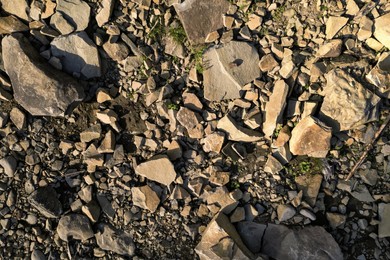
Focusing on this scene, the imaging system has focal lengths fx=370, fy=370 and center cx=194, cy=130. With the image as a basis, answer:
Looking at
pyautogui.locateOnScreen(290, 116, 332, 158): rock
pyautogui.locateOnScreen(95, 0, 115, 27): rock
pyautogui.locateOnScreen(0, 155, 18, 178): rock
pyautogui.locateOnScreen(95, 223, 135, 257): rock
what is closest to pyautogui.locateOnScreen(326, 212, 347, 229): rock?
pyautogui.locateOnScreen(290, 116, 332, 158): rock

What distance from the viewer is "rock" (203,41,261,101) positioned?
4141mm

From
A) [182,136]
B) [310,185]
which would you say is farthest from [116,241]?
[310,185]

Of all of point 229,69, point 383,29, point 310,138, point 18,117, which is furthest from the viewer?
point 18,117

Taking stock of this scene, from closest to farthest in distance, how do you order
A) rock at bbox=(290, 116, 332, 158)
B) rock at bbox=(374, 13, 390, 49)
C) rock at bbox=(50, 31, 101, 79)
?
1. rock at bbox=(374, 13, 390, 49)
2. rock at bbox=(290, 116, 332, 158)
3. rock at bbox=(50, 31, 101, 79)

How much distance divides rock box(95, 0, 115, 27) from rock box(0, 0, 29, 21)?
783mm

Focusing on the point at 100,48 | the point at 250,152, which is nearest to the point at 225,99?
the point at 250,152

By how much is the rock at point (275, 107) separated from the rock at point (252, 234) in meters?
1.06

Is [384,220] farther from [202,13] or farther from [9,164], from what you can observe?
[9,164]

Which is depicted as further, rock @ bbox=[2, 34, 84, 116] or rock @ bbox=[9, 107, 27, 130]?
rock @ bbox=[9, 107, 27, 130]

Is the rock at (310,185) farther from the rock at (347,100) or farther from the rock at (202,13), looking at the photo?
the rock at (202,13)

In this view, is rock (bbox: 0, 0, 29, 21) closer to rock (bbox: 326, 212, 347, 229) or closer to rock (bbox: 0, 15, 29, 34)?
rock (bbox: 0, 15, 29, 34)

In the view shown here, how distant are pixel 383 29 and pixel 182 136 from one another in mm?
2444

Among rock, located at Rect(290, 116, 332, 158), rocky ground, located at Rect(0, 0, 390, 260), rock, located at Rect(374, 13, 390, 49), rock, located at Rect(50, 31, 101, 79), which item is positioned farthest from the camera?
rock, located at Rect(50, 31, 101, 79)

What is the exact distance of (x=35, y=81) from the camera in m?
4.10
